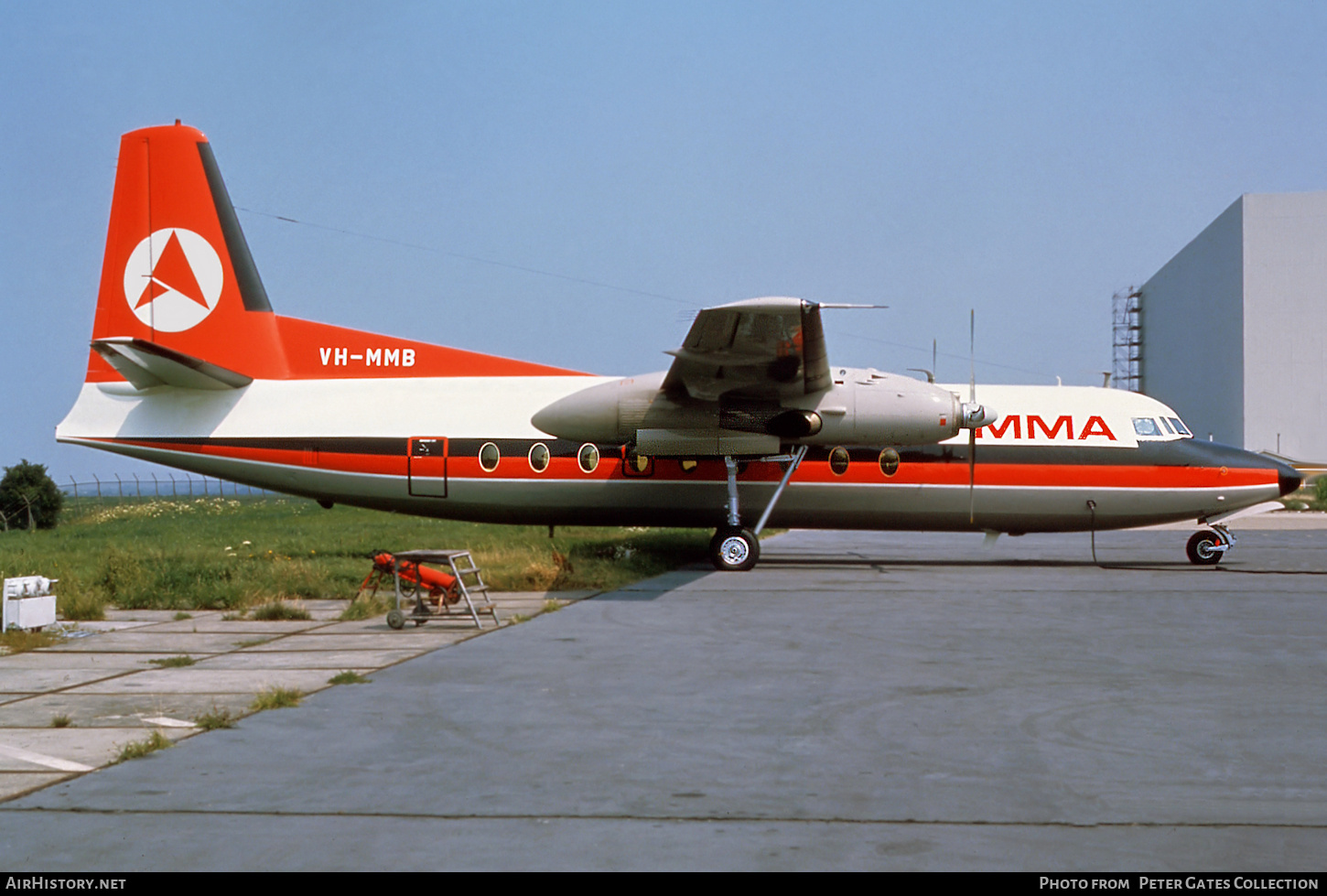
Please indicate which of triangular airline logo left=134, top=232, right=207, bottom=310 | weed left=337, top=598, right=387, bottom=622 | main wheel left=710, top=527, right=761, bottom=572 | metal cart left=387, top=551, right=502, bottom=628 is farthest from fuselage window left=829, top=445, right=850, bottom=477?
triangular airline logo left=134, top=232, right=207, bottom=310

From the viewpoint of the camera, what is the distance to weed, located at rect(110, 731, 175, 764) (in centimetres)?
631

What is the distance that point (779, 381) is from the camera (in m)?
17.0

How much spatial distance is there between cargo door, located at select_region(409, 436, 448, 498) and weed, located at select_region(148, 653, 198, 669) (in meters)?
8.96

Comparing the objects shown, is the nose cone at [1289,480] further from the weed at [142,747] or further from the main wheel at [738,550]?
the weed at [142,747]

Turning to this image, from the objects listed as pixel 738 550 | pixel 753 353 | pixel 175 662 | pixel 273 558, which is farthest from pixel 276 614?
pixel 738 550

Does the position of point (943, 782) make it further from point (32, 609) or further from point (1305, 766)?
point (32, 609)

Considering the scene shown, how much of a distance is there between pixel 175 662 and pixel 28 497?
37464 millimetres

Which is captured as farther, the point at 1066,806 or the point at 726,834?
the point at 1066,806

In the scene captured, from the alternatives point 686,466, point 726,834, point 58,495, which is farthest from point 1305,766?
point 58,495

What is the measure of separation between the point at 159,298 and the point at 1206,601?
695 inches

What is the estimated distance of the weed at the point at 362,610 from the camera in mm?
12953

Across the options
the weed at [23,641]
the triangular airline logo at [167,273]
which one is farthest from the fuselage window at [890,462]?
the weed at [23,641]

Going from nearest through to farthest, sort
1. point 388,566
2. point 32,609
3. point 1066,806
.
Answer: point 1066,806, point 32,609, point 388,566

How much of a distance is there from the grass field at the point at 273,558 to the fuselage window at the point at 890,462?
438cm
